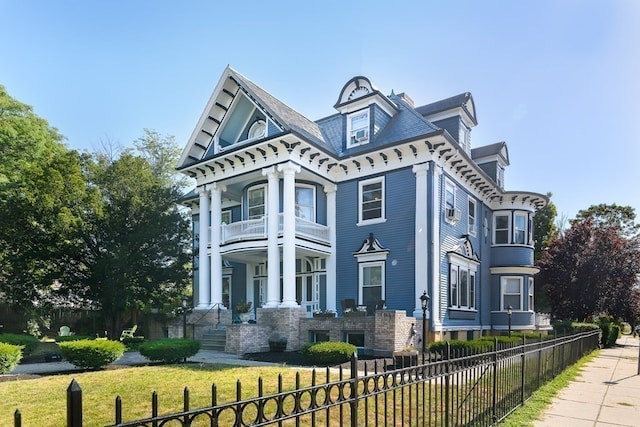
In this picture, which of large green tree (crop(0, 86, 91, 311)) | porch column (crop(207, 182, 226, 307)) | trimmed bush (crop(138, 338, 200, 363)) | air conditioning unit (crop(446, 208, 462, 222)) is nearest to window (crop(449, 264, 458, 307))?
air conditioning unit (crop(446, 208, 462, 222))

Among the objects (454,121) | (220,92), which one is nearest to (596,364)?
(454,121)

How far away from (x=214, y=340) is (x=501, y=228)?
15.5 meters

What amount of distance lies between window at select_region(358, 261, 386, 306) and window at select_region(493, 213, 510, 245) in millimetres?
8950

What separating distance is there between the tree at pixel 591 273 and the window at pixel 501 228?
Answer: 4988 millimetres

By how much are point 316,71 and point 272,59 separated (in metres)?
1.45

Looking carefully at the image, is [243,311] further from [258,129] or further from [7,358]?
[7,358]

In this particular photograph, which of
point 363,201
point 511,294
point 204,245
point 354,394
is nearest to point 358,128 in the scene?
point 363,201

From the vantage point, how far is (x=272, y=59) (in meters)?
12.2

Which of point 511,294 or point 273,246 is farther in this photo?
point 511,294

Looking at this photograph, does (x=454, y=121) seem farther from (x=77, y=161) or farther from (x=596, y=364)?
(x=77, y=161)

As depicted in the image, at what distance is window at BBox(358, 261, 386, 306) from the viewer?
17922 mm

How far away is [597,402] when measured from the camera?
847 cm

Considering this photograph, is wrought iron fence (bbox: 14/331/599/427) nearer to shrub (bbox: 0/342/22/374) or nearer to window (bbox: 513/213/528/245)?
shrub (bbox: 0/342/22/374)

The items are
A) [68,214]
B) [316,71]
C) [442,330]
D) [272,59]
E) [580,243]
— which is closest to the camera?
[272,59]
